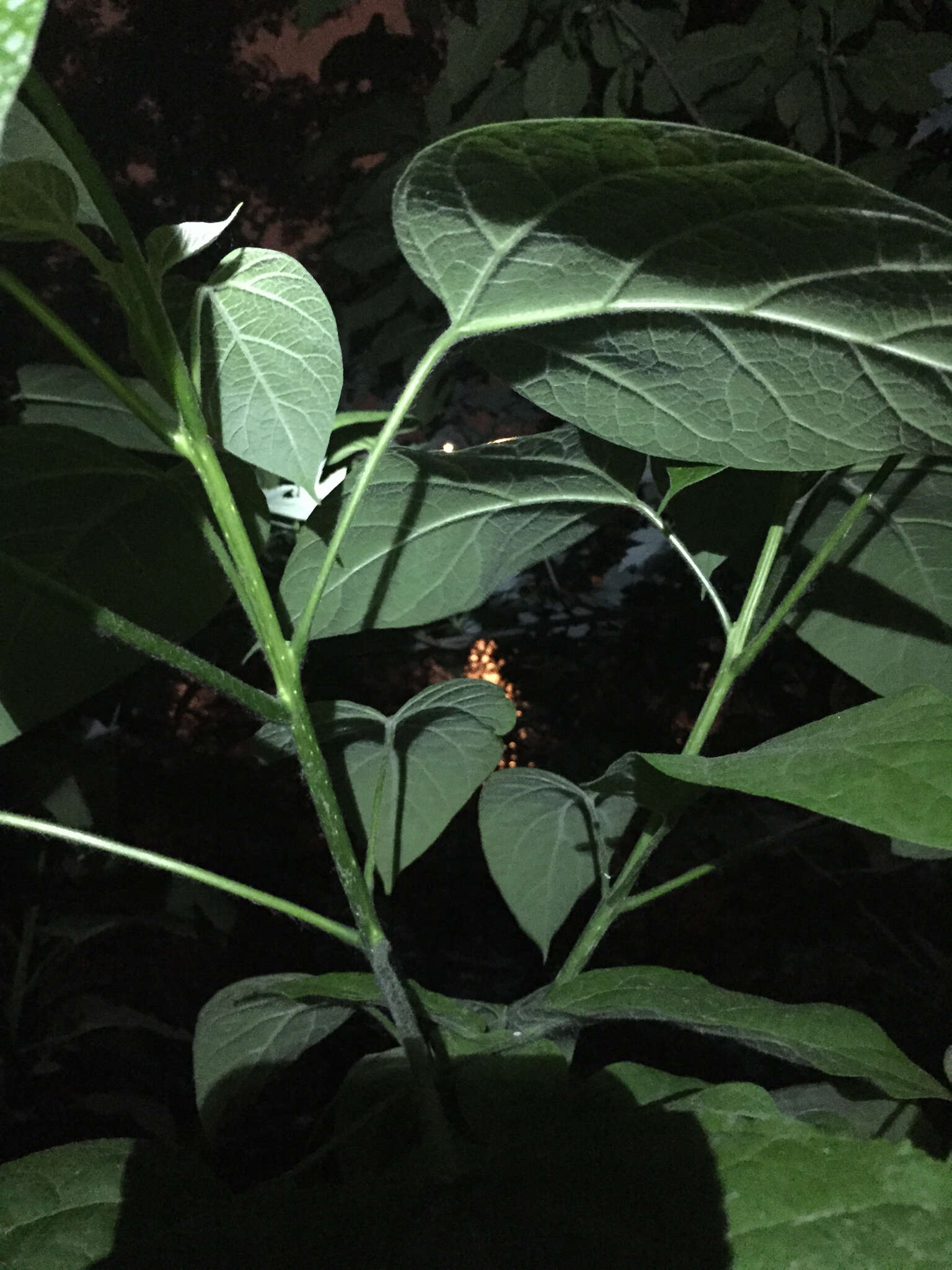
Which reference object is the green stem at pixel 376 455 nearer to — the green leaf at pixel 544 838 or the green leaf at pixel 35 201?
the green leaf at pixel 35 201

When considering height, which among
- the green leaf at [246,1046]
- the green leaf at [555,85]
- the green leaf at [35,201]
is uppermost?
the green leaf at [35,201]

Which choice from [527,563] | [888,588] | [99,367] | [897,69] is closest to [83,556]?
[99,367]

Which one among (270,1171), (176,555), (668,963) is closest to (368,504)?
(176,555)

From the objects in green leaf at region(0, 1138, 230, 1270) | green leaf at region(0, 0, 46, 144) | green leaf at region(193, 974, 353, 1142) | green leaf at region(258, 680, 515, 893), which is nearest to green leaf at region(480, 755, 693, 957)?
green leaf at region(258, 680, 515, 893)

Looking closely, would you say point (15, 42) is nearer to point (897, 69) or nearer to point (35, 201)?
point (35, 201)

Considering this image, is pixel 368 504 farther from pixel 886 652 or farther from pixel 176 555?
pixel 886 652

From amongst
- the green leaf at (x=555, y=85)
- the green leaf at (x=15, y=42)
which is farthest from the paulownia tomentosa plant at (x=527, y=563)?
the green leaf at (x=555, y=85)

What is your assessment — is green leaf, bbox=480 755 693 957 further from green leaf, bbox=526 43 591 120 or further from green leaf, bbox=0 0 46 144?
green leaf, bbox=526 43 591 120
